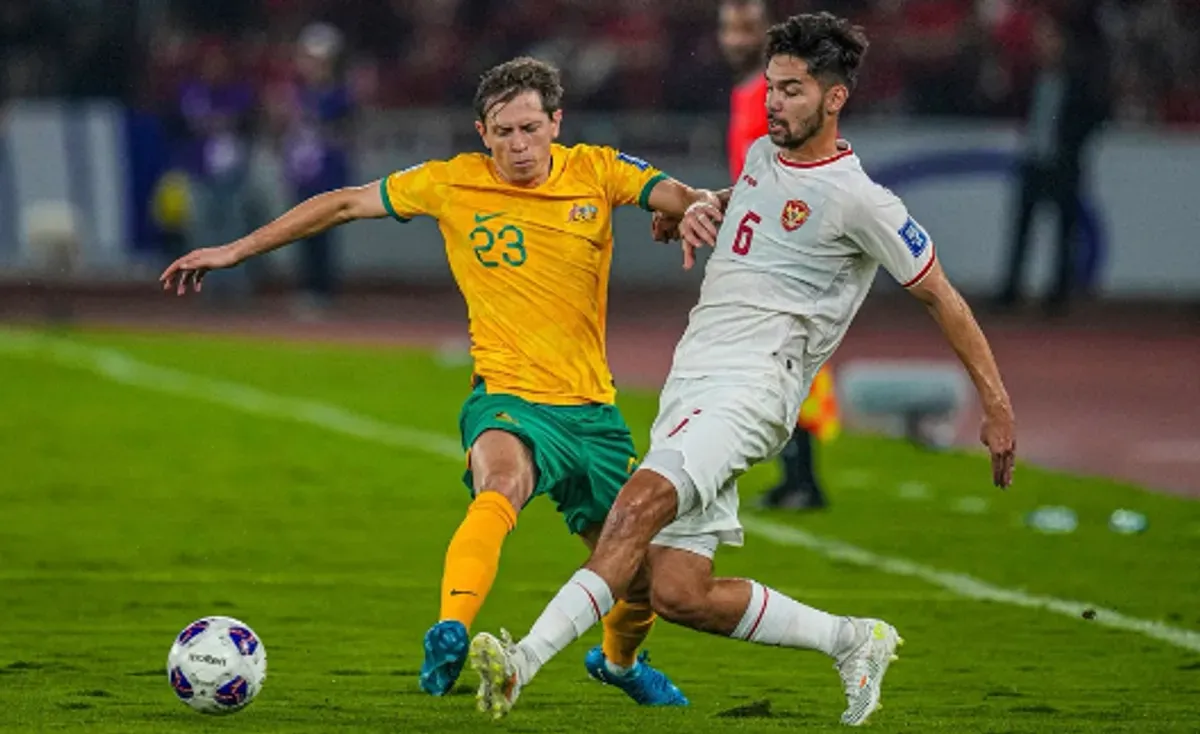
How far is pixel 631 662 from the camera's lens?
6.98m

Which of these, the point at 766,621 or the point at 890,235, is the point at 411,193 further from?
the point at 766,621

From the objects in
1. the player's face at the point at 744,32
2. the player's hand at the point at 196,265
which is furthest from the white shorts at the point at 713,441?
the player's face at the point at 744,32

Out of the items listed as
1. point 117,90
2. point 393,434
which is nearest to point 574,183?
point 393,434

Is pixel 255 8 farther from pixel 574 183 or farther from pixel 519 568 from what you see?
pixel 574 183

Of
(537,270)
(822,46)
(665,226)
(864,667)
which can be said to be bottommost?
(864,667)

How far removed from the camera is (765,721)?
652 cm

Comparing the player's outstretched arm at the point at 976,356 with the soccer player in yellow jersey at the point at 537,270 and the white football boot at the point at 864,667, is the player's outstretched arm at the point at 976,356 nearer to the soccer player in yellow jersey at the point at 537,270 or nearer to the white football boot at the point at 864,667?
the white football boot at the point at 864,667

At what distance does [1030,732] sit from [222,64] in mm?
21705

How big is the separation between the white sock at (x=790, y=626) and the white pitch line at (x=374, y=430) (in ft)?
6.86

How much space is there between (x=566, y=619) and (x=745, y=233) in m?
1.28

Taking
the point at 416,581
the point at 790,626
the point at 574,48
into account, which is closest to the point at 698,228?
the point at 790,626

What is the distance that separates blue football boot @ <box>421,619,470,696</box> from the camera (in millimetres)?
5969

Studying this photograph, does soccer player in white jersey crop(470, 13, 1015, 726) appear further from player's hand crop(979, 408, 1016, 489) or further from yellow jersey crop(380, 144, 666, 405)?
yellow jersey crop(380, 144, 666, 405)

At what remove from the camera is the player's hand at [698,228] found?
21.5 ft
